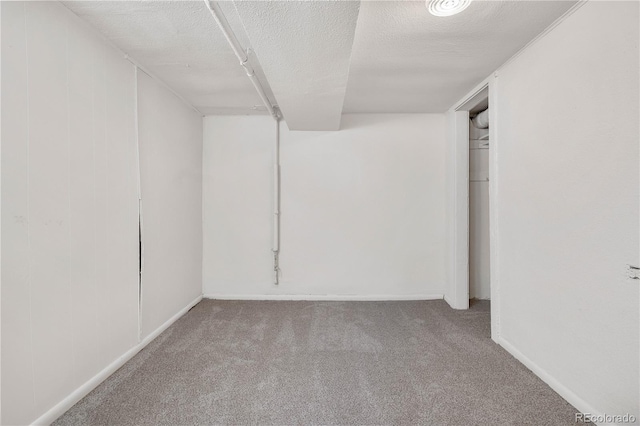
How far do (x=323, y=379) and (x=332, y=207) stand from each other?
1883mm

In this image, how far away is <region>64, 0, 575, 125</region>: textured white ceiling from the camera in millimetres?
1309

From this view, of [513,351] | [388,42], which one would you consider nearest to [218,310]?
[513,351]

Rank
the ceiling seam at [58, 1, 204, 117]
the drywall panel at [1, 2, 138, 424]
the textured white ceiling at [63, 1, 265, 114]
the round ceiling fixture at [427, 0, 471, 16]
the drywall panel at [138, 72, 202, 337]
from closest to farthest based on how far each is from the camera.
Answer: the drywall panel at [1, 2, 138, 424] → the round ceiling fixture at [427, 0, 471, 16] → the textured white ceiling at [63, 1, 265, 114] → the ceiling seam at [58, 1, 204, 117] → the drywall panel at [138, 72, 202, 337]

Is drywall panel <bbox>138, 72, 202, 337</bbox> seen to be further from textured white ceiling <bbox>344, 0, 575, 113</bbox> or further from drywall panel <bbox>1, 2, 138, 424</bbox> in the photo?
textured white ceiling <bbox>344, 0, 575, 113</bbox>

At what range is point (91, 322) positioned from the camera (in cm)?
157

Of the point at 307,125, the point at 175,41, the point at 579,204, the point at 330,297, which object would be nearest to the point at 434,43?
the point at 579,204

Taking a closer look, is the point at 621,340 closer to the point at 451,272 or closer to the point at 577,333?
the point at 577,333

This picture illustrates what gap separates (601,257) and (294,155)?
272 centimetres

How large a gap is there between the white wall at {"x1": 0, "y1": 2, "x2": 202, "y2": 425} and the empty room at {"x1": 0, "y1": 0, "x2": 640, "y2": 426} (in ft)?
0.03

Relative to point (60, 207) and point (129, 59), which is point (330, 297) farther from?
point (129, 59)

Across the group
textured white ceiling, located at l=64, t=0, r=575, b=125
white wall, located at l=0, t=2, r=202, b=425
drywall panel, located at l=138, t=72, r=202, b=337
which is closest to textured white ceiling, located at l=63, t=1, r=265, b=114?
textured white ceiling, located at l=64, t=0, r=575, b=125

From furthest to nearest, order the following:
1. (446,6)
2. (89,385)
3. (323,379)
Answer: (323,379) → (89,385) → (446,6)

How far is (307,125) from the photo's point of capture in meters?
2.87

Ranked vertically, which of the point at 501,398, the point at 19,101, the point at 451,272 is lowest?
the point at 501,398
